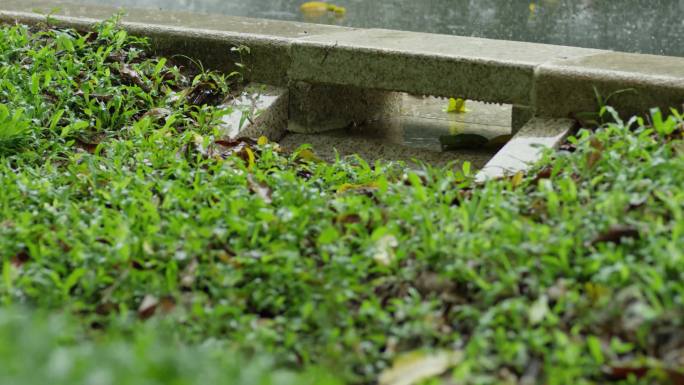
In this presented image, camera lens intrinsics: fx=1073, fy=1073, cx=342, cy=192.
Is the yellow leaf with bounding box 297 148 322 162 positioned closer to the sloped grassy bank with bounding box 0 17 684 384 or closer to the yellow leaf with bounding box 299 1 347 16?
the sloped grassy bank with bounding box 0 17 684 384

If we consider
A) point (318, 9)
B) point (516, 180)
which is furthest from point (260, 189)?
point (318, 9)

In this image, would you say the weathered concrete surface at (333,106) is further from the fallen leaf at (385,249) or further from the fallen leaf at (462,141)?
the fallen leaf at (385,249)

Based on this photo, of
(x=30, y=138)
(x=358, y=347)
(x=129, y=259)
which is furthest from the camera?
(x=30, y=138)

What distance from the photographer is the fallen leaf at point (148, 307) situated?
2.65 meters

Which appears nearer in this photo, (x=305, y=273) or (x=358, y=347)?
(x=358, y=347)

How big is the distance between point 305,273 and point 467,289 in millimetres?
403

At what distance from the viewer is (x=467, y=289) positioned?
2.64m

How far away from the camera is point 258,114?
4395 mm

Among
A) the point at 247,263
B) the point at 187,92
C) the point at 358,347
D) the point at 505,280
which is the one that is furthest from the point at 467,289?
the point at 187,92

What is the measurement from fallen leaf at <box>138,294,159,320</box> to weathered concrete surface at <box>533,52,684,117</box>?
1969mm

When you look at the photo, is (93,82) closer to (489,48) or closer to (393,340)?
(489,48)

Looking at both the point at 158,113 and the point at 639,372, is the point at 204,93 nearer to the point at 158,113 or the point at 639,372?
the point at 158,113

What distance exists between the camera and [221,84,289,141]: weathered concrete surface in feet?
14.0

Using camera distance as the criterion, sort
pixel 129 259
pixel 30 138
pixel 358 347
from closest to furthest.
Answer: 1. pixel 358 347
2. pixel 129 259
3. pixel 30 138
